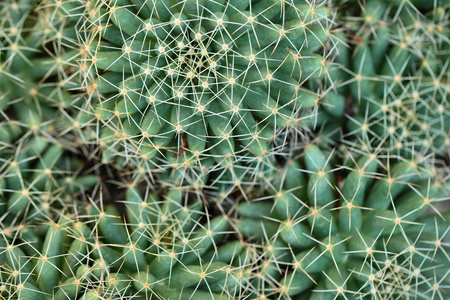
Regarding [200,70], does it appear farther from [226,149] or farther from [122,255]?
[122,255]

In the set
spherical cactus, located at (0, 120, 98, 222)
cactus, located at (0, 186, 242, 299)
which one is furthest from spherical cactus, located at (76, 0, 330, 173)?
spherical cactus, located at (0, 120, 98, 222)

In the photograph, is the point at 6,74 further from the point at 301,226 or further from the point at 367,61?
the point at 367,61

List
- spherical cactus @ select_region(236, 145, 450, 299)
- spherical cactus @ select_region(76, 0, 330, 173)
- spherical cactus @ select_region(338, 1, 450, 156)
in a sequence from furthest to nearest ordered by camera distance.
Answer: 1. spherical cactus @ select_region(338, 1, 450, 156)
2. spherical cactus @ select_region(236, 145, 450, 299)
3. spherical cactus @ select_region(76, 0, 330, 173)

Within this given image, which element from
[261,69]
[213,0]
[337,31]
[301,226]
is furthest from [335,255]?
[213,0]

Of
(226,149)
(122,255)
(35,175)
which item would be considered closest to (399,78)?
(226,149)

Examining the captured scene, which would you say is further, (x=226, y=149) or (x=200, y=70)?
(x=226, y=149)

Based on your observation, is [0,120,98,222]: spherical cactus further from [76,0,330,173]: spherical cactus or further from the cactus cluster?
[76,0,330,173]: spherical cactus
